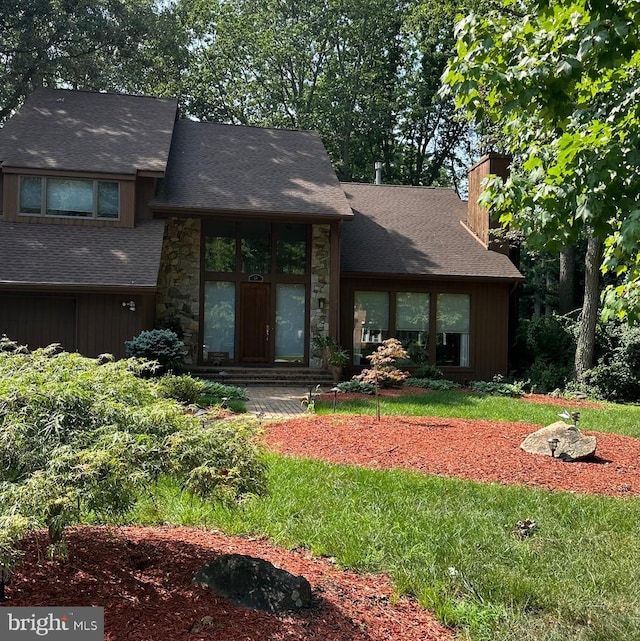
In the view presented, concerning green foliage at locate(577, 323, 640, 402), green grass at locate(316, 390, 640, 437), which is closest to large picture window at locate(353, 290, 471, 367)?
green foliage at locate(577, 323, 640, 402)

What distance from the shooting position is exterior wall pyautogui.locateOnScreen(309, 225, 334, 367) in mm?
16016

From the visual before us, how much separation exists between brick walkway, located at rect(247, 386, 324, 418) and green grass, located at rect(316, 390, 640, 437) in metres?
0.50

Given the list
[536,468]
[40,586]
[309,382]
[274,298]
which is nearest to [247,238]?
[274,298]

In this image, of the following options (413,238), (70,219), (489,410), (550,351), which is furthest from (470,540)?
(413,238)

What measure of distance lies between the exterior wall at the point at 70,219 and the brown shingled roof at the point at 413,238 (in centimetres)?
548

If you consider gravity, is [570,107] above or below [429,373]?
above

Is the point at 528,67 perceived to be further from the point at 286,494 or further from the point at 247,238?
the point at 247,238

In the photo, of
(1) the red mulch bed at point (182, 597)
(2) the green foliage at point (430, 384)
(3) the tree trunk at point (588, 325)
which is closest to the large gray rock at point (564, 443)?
(1) the red mulch bed at point (182, 597)

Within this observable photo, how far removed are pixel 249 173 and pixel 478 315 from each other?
7.29 m

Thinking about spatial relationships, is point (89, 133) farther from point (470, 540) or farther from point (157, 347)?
point (470, 540)

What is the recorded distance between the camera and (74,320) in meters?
13.4

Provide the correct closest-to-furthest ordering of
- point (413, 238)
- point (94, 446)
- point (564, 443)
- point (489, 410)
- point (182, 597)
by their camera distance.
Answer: point (94, 446), point (182, 597), point (564, 443), point (489, 410), point (413, 238)

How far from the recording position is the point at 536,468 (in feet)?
21.9

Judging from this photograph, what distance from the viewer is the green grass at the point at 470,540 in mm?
3379
